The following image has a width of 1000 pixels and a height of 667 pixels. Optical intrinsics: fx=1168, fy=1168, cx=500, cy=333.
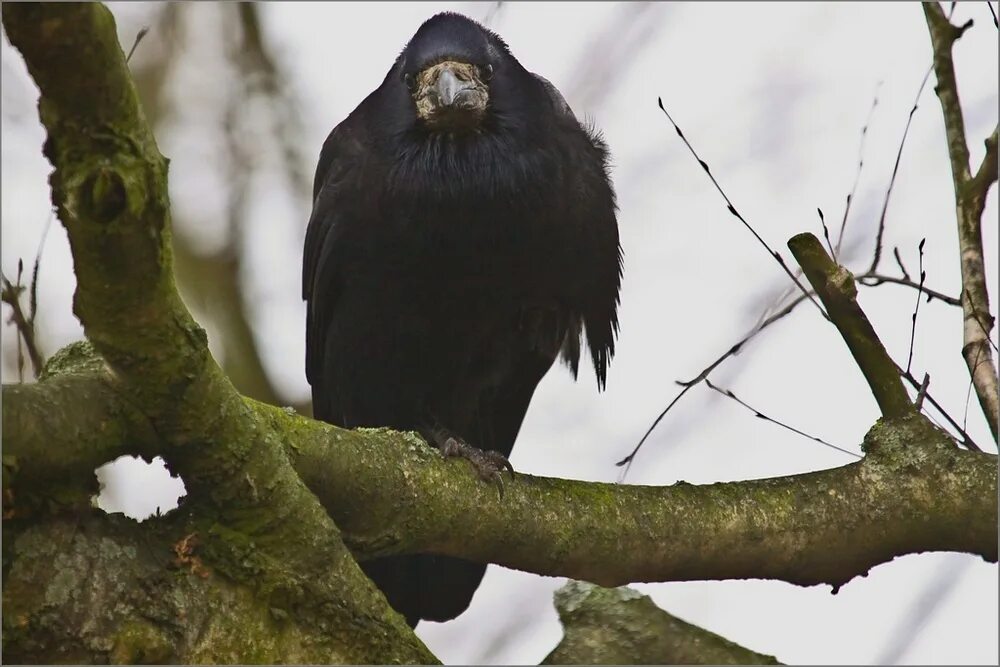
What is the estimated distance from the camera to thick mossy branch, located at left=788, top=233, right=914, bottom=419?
271cm

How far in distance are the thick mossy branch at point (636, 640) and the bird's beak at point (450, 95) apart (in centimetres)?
168

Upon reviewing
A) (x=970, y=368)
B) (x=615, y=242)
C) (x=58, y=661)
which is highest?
(x=615, y=242)

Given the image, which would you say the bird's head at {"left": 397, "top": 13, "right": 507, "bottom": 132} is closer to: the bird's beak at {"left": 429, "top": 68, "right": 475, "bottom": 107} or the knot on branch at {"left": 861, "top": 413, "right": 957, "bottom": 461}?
the bird's beak at {"left": 429, "top": 68, "right": 475, "bottom": 107}

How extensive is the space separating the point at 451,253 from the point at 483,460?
2.27 feet

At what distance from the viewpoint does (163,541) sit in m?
2.00

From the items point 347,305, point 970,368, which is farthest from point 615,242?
point 970,368

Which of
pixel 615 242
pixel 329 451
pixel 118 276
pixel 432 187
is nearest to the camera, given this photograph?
pixel 118 276

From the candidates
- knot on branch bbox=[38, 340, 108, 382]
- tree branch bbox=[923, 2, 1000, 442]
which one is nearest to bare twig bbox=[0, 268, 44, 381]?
knot on branch bbox=[38, 340, 108, 382]

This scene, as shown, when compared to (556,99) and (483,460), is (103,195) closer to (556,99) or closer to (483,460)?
(483,460)

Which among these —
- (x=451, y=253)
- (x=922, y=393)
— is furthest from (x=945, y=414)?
(x=451, y=253)

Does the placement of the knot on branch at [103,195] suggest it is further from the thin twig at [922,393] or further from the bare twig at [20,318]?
the thin twig at [922,393]

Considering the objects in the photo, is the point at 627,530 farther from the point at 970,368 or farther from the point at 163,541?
the point at 163,541

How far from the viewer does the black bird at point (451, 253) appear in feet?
11.0

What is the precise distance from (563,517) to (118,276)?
1331mm
